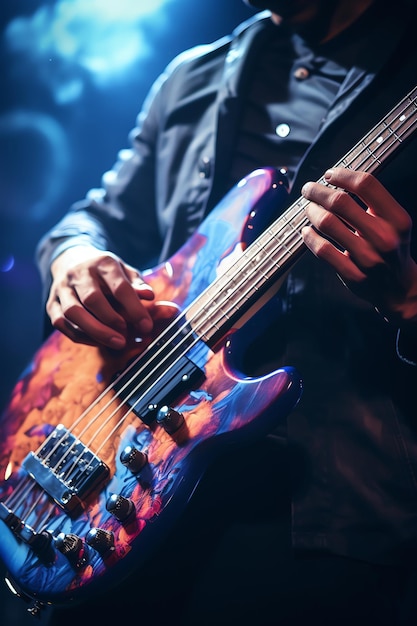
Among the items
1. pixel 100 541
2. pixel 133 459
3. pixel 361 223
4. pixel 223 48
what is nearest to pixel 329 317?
pixel 361 223

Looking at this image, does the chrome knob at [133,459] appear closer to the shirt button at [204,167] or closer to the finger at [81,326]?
the finger at [81,326]

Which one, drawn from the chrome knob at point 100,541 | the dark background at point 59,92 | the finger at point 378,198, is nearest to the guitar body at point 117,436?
the chrome knob at point 100,541

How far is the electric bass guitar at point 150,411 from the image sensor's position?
79cm

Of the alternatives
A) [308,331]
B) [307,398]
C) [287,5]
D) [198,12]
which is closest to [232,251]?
[308,331]

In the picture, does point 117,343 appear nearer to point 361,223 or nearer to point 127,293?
point 127,293

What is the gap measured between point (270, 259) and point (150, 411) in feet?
1.33

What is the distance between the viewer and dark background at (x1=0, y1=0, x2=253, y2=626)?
2.10 m

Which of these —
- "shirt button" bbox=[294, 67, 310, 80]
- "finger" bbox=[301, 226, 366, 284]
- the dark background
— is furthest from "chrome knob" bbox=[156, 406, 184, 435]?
the dark background

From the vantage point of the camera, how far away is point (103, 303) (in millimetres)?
1015

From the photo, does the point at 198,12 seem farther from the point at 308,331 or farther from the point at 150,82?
the point at 308,331

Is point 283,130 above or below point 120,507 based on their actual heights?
above

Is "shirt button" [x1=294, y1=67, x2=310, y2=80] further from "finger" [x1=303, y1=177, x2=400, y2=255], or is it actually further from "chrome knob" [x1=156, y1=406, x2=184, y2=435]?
"chrome knob" [x1=156, y1=406, x2=184, y2=435]

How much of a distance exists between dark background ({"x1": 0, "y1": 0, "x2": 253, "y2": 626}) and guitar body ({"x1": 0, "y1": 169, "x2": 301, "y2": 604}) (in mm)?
1140

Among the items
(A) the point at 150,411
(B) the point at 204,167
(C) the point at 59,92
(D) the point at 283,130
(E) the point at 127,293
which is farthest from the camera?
(C) the point at 59,92
